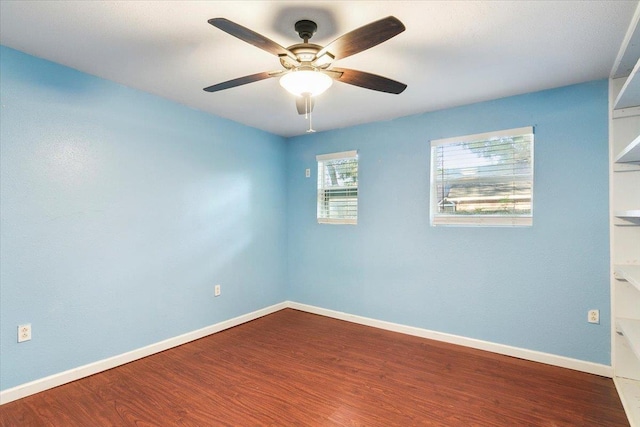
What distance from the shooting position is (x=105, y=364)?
2.61 meters

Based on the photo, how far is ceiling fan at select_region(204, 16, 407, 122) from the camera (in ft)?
4.80

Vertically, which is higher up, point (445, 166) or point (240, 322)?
point (445, 166)

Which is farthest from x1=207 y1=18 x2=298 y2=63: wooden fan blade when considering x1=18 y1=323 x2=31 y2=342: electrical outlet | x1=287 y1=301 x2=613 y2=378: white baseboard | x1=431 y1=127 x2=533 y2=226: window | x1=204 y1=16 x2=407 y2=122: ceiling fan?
x1=287 y1=301 x2=613 y2=378: white baseboard

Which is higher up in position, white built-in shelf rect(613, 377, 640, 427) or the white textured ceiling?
the white textured ceiling

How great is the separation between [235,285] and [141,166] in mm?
1663

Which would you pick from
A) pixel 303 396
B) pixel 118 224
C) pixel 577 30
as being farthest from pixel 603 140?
pixel 118 224

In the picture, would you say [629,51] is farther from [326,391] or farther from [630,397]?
[326,391]

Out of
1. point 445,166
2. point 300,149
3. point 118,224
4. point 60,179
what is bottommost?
point 118,224

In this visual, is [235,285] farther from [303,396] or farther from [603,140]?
[603,140]

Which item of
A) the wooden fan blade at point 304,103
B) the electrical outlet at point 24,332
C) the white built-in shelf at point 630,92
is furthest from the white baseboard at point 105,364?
the white built-in shelf at point 630,92

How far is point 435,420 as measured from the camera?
1.98 meters

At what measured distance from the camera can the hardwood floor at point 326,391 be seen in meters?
2.00

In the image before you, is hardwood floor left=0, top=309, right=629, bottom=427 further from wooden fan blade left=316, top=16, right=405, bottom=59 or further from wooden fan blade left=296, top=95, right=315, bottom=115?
wooden fan blade left=316, top=16, right=405, bottom=59

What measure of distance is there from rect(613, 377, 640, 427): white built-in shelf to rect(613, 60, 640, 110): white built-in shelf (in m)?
2.02
